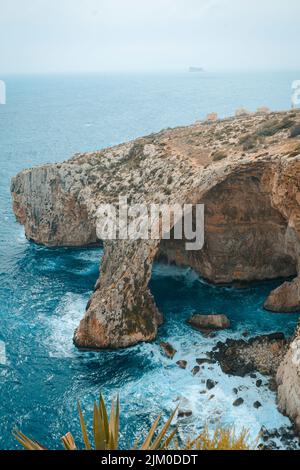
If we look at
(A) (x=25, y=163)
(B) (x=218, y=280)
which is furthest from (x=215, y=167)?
(A) (x=25, y=163)

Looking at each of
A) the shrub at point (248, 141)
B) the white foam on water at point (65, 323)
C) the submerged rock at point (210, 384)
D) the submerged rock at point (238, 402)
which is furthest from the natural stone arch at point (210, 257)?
the submerged rock at point (238, 402)

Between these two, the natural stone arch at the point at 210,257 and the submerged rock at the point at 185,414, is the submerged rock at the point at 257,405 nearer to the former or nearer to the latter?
the submerged rock at the point at 185,414

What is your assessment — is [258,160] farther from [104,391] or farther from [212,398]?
[104,391]

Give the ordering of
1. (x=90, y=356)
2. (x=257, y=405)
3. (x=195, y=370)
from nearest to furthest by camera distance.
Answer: (x=257, y=405), (x=195, y=370), (x=90, y=356)

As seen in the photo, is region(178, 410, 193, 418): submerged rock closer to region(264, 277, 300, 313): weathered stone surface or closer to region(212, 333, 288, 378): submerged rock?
region(212, 333, 288, 378): submerged rock

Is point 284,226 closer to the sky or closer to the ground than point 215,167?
closer to the ground

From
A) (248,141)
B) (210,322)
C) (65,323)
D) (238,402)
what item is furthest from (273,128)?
(65,323)

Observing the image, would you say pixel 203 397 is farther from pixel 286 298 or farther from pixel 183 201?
pixel 183 201
